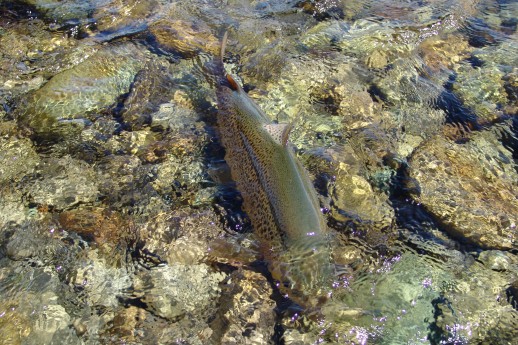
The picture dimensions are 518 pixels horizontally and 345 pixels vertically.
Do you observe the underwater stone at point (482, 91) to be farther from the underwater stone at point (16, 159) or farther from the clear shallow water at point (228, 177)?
the underwater stone at point (16, 159)

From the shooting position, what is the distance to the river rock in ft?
12.8

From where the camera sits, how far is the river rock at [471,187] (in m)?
3.90

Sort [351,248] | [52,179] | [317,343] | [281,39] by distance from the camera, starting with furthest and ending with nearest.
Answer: [281,39]
[52,179]
[351,248]
[317,343]

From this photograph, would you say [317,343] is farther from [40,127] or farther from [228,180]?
[40,127]

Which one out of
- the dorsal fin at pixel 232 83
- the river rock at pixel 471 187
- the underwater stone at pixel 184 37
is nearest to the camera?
the river rock at pixel 471 187

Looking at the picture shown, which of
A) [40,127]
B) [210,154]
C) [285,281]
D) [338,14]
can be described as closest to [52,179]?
[40,127]

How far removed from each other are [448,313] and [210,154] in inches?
96.8

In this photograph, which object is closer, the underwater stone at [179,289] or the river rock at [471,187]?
the underwater stone at [179,289]

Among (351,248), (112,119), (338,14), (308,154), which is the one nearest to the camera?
(351,248)

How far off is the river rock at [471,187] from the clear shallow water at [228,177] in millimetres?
17

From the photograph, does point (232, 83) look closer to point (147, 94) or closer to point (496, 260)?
point (147, 94)

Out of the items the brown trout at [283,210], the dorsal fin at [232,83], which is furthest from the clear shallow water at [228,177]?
the dorsal fin at [232,83]

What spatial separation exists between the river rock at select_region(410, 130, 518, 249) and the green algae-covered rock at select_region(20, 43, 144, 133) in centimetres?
321

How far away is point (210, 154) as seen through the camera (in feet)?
14.6
